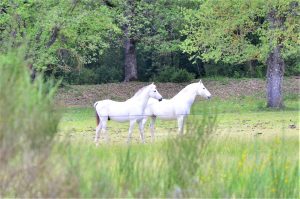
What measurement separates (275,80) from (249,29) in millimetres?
2839

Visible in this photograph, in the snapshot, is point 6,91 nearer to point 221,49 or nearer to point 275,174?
point 275,174

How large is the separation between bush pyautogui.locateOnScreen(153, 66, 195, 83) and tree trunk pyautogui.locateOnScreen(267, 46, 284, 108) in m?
8.91

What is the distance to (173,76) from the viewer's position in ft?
130

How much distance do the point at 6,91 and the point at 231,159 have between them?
422 centimetres

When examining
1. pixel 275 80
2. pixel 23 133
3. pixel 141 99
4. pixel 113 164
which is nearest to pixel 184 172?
pixel 113 164

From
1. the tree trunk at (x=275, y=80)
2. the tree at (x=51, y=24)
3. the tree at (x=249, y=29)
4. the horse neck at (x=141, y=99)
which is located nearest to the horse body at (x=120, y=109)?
the horse neck at (x=141, y=99)

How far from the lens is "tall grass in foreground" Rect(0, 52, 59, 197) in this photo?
20.4 ft

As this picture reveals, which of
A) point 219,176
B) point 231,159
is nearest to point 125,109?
point 231,159

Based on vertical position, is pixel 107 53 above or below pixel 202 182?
above

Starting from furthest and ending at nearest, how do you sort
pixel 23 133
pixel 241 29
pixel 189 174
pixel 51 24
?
pixel 241 29, pixel 51 24, pixel 189 174, pixel 23 133

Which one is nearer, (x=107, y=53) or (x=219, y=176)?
(x=219, y=176)

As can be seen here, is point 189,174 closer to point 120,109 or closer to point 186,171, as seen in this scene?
point 186,171

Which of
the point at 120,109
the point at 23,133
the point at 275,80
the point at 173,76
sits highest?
the point at 173,76

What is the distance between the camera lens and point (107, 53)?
143 feet
